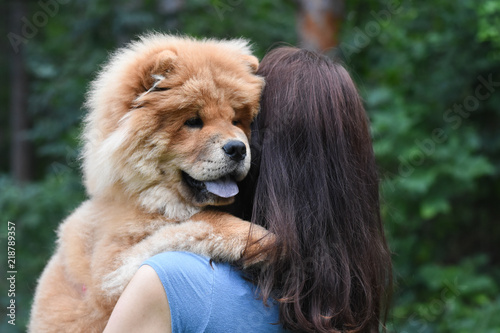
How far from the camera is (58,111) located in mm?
7590

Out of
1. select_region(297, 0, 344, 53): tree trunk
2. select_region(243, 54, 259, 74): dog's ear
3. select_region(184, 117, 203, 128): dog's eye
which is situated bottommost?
select_region(184, 117, 203, 128): dog's eye

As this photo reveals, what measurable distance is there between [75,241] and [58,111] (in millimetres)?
5615

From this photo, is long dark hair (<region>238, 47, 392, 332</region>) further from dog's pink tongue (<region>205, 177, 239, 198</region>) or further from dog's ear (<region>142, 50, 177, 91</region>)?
dog's ear (<region>142, 50, 177, 91</region>)

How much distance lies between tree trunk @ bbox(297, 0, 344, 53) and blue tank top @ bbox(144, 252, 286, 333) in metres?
4.51

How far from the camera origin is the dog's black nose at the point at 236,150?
2.28 meters

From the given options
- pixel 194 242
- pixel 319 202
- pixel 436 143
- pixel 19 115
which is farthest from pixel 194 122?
pixel 19 115

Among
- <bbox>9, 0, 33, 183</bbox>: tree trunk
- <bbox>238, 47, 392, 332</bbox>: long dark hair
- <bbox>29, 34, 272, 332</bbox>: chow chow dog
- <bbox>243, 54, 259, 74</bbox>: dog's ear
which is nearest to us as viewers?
<bbox>238, 47, 392, 332</bbox>: long dark hair

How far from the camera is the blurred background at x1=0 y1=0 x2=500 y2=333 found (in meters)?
5.43

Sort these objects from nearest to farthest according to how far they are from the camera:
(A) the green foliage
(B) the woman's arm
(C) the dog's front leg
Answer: (B) the woman's arm, (C) the dog's front leg, (A) the green foliage

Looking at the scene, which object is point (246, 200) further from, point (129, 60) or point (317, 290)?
point (129, 60)

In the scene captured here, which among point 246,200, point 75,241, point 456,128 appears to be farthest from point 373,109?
point 75,241

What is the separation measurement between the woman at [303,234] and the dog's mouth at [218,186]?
144 mm

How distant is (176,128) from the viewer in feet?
7.89

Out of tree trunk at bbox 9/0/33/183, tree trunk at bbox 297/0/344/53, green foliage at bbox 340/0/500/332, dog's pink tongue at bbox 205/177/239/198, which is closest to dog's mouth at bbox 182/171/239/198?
dog's pink tongue at bbox 205/177/239/198
